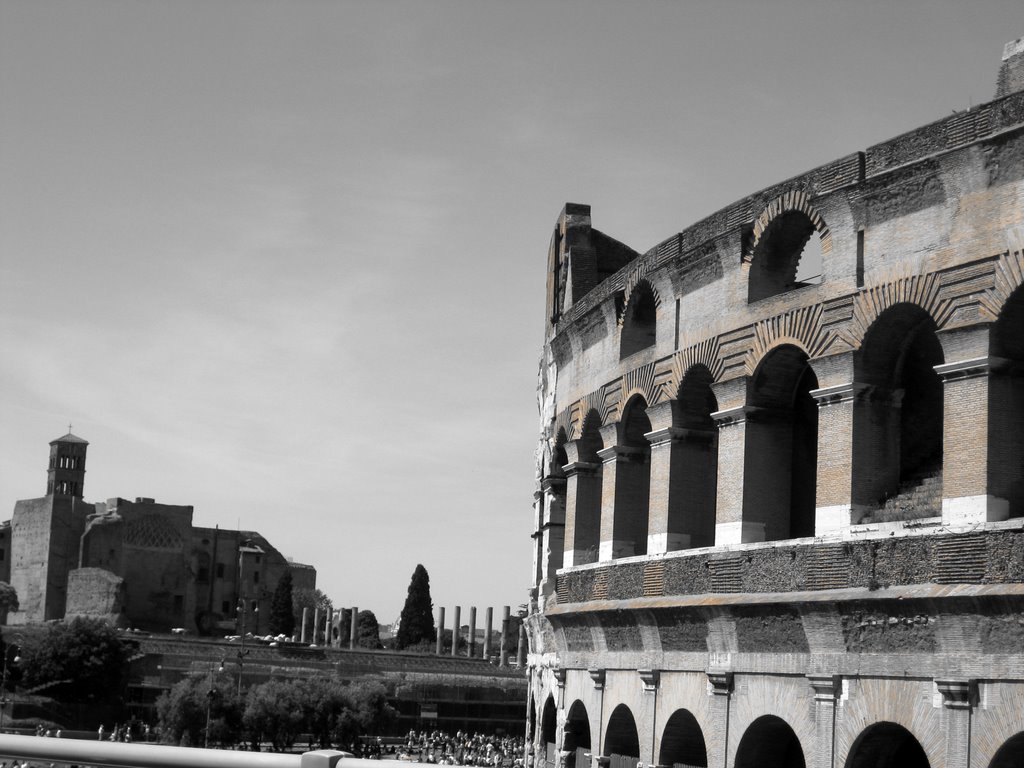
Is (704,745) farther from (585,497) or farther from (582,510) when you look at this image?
(585,497)

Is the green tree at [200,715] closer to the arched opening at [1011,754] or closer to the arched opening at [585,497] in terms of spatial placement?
the arched opening at [585,497]

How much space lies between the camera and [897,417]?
497 inches

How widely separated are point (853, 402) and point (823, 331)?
80cm

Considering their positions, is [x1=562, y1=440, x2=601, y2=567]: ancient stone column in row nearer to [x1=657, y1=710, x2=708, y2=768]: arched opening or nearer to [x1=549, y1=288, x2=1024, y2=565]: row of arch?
[x1=549, y1=288, x2=1024, y2=565]: row of arch

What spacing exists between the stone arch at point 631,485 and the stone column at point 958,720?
21.4 feet

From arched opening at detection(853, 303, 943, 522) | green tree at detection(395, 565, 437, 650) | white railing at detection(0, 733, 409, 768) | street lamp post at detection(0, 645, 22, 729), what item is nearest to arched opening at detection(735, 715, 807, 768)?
arched opening at detection(853, 303, 943, 522)

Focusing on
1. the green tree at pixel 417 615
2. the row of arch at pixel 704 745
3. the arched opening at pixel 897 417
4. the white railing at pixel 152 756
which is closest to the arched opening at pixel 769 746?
the row of arch at pixel 704 745

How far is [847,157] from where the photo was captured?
12.9 meters

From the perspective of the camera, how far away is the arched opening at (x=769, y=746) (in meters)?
13.4

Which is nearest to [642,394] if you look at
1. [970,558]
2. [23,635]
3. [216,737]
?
[970,558]

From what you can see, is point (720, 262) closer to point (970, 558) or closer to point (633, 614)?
point (633, 614)

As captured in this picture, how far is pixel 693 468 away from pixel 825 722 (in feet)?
13.3

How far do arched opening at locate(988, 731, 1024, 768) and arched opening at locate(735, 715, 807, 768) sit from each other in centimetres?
287

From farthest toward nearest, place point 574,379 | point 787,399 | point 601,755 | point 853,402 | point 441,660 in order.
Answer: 1. point 441,660
2. point 574,379
3. point 601,755
4. point 787,399
5. point 853,402
